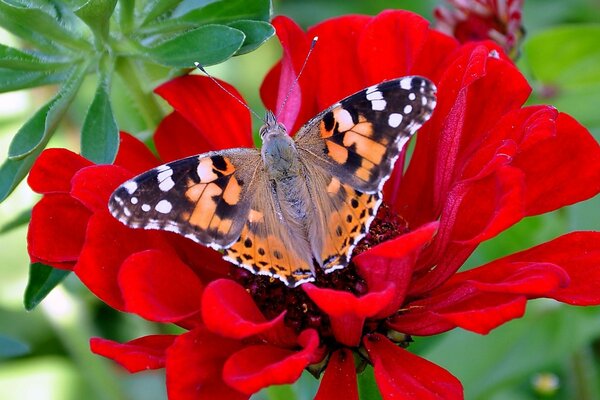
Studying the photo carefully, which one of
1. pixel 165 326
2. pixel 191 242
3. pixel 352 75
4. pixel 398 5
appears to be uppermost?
pixel 352 75

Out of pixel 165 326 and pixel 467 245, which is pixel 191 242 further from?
pixel 165 326

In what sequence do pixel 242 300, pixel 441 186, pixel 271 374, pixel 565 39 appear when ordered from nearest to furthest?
pixel 271 374 → pixel 242 300 → pixel 441 186 → pixel 565 39

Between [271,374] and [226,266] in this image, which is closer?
[271,374]

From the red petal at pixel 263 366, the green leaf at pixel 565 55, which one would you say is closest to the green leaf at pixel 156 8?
the red petal at pixel 263 366

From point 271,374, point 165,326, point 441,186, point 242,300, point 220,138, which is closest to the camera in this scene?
point 271,374

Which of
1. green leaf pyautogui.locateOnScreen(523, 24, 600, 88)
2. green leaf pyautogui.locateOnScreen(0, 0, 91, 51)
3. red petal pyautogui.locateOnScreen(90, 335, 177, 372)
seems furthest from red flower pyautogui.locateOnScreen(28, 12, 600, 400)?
green leaf pyautogui.locateOnScreen(523, 24, 600, 88)

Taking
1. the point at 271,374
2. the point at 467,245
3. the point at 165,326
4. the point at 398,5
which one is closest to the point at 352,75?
the point at 467,245
